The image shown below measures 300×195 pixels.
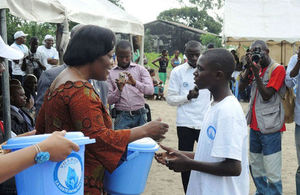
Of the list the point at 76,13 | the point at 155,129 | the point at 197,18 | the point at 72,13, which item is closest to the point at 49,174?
the point at 155,129

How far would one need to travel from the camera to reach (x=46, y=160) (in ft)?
4.85

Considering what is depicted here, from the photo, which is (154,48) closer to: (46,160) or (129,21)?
(129,21)

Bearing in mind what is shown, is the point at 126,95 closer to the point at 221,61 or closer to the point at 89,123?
the point at 221,61

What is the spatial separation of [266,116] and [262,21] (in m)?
6.13

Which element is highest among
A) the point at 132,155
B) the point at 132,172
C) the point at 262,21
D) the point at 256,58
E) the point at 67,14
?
the point at 262,21

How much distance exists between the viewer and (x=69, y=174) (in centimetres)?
167

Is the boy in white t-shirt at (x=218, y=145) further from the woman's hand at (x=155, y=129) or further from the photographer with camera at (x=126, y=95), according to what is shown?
the photographer with camera at (x=126, y=95)

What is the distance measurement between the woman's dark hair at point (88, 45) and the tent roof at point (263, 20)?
25.5ft

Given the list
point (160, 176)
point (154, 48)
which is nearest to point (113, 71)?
point (160, 176)

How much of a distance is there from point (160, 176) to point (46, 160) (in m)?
4.22

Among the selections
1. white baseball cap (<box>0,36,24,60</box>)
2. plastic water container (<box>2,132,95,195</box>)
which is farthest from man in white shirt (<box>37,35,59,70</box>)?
plastic water container (<box>2,132,95,195</box>)

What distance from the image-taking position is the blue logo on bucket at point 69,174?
1.62m

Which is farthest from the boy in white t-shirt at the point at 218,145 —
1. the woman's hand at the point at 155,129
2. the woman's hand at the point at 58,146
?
the woman's hand at the point at 58,146

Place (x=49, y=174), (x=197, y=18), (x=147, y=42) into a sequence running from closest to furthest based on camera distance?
(x=49, y=174) → (x=147, y=42) → (x=197, y=18)
